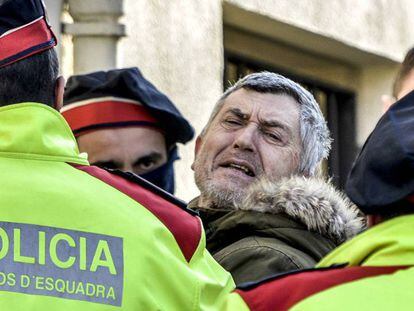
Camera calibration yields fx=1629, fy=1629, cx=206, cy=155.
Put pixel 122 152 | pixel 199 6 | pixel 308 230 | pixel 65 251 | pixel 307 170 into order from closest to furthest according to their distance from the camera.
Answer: pixel 65 251 < pixel 308 230 < pixel 307 170 < pixel 122 152 < pixel 199 6

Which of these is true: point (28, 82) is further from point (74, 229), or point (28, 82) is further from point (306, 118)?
point (306, 118)

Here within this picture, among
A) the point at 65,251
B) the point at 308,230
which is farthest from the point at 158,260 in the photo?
the point at 308,230

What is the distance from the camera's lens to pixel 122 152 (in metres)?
5.62

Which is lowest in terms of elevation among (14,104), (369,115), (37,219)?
(369,115)

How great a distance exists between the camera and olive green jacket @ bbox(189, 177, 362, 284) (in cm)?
421

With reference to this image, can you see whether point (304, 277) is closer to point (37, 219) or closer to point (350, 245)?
point (350, 245)

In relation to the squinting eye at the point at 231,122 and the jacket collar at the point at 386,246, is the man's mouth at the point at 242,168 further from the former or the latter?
the jacket collar at the point at 386,246

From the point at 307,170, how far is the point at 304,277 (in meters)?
2.25

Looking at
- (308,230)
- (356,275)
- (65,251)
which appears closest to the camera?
(356,275)

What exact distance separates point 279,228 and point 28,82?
1067 millimetres

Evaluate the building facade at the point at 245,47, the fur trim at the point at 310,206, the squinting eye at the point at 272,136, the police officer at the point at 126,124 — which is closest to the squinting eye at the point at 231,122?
the squinting eye at the point at 272,136

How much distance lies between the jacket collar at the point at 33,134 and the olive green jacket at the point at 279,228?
2.86ft

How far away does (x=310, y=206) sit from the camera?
4.42 m

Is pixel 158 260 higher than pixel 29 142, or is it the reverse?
pixel 29 142
